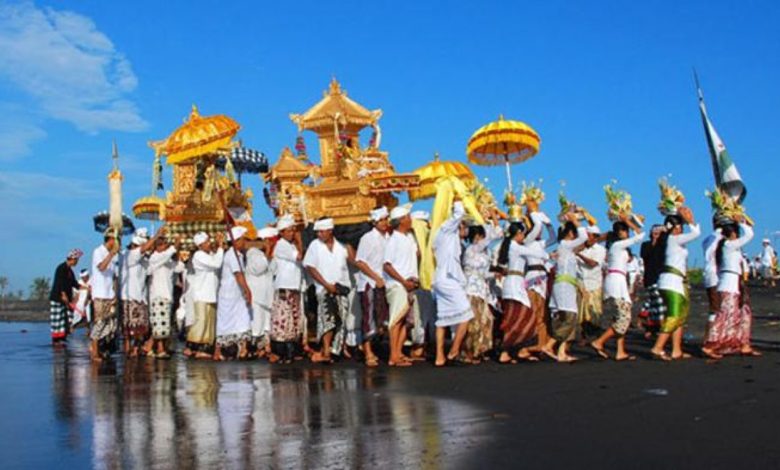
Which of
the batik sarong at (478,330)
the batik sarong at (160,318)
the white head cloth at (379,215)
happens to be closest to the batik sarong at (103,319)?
the batik sarong at (160,318)

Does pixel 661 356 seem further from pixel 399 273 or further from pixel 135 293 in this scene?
pixel 135 293

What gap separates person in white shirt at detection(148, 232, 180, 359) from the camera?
12.1 m

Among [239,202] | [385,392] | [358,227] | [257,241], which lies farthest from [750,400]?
[239,202]

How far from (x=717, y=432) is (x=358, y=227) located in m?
12.8

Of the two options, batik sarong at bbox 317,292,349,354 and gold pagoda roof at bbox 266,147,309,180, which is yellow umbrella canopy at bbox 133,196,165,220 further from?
batik sarong at bbox 317,292,349,354

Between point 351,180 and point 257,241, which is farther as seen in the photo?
point 351,180

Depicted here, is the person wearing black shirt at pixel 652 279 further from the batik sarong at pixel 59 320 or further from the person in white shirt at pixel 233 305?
the batik sarong at pixel 59 320

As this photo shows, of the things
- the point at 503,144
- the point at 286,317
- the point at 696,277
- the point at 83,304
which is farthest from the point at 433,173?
the point at 696,277

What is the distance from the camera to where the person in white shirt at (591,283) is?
11.3 meters

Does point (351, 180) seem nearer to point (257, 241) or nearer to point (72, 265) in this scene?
point (72, 265)

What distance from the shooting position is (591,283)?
38.4ft

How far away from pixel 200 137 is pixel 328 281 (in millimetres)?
11760

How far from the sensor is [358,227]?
1756 cm

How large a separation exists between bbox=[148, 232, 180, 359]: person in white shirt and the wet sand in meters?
2.43
